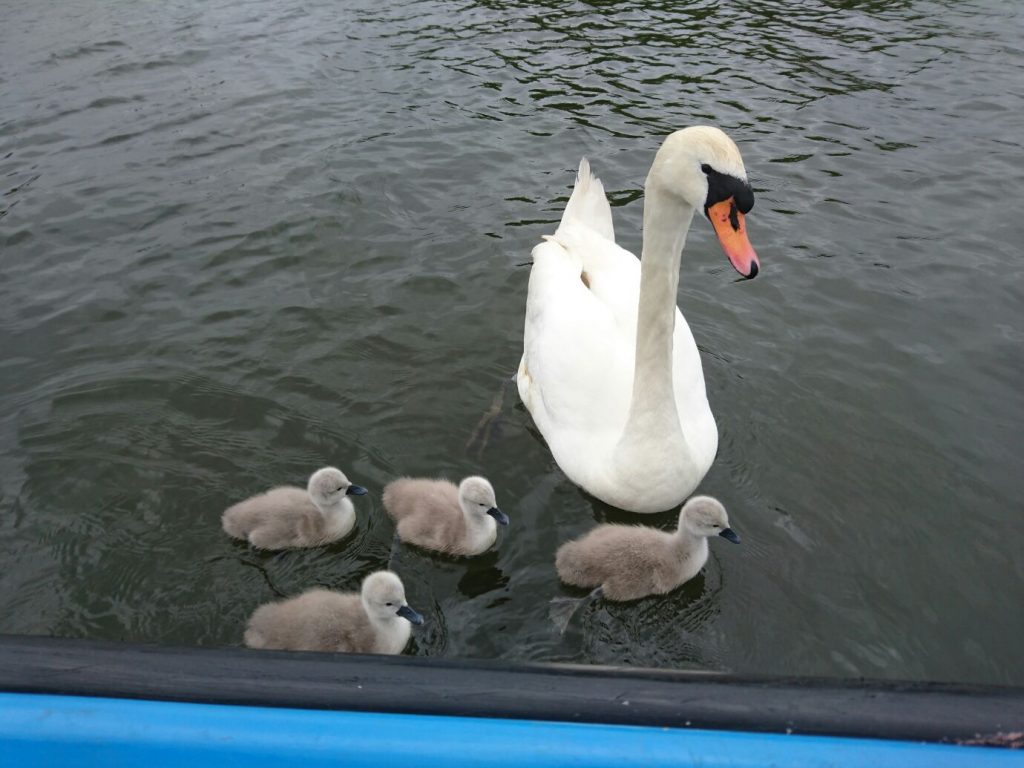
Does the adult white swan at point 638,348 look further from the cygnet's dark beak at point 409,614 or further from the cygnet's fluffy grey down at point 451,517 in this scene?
the cygnet's dark beak at point 409,614

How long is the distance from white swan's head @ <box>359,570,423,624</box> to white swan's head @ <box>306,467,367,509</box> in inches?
25.3

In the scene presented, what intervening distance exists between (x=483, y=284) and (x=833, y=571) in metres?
3.52

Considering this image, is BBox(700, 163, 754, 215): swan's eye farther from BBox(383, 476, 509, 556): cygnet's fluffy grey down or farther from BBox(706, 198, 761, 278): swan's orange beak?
BBox(383, 476, 509, 556): cygnet's fluffy grey down

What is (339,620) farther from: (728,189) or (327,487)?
(728,189)

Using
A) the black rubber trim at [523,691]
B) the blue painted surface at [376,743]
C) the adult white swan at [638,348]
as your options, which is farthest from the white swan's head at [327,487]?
the blue painted surface at [376,743]

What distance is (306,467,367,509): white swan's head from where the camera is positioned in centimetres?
436

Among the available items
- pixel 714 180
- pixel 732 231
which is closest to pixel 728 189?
pixel 714 180

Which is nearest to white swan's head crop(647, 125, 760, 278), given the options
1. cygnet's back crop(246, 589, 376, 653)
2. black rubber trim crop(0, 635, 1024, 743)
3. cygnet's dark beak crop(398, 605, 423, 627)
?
black rubber trim crop(0, 635, 1024, 743)

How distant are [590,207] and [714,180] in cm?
252

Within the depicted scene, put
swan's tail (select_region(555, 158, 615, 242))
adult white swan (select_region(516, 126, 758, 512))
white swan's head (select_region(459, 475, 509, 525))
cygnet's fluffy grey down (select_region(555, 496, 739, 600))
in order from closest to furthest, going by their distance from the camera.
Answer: adult white swan (select_region(516, 126, 758, 512)) < cygnet's fluffy grey down (select_region(555, 496, 739, 600)) < white swan's head (select_region(459, 475, 509, 525)) < swan's tail (select_region(555, 158, 615, 242))

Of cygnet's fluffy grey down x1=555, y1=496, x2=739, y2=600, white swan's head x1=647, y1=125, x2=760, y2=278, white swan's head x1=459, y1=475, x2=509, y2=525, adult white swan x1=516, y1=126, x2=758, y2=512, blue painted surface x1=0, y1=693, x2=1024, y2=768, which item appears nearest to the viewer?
blue painted surface x1=0, y1=693, x2=1024, y2=768

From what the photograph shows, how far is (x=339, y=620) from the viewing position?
3885mm

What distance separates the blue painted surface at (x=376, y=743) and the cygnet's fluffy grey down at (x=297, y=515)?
2.04m

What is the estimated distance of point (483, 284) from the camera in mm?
6930
